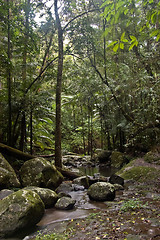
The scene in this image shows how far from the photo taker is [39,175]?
22.4ft

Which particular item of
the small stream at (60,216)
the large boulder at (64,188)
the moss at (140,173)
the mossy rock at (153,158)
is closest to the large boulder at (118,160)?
the mossy rock at (153,158)

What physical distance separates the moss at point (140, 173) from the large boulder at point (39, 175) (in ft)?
11.5

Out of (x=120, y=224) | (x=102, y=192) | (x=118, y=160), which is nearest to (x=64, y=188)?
(x=102, y=192)

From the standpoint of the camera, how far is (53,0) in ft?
32.2

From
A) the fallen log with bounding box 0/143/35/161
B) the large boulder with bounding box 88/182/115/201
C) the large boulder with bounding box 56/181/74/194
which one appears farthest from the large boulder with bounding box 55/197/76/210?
the fallen log with bounding box 0/143/35/161

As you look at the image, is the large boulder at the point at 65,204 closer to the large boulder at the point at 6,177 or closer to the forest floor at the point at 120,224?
the forest floor at the point at 120,224

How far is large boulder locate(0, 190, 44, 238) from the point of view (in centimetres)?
361

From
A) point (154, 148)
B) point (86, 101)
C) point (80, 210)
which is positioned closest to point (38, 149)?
point (86, 101)

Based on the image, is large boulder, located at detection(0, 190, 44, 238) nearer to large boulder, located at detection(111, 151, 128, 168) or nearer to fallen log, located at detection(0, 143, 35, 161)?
fallen log, located at detection(0, 143, 35, 161)

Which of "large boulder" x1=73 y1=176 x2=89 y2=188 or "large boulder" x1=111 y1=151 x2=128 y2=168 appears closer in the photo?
"large boulder" x1=73 y1=176 x2=89 y2=188

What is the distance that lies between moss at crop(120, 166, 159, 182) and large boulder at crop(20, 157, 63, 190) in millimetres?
3514

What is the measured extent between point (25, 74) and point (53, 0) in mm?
4121

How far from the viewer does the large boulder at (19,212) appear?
3.61 metres

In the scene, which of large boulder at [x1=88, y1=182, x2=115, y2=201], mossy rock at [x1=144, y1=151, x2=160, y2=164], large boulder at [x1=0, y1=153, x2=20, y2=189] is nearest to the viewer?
large boulder at [x1=88, y1=182, x2=115, y2=201]
